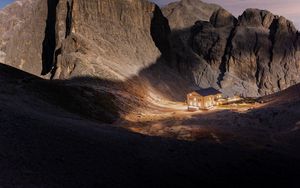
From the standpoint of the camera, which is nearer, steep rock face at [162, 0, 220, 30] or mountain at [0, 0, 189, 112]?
mountain at [0, 0, 189, 112]

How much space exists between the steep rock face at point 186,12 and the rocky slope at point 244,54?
8.50 metres

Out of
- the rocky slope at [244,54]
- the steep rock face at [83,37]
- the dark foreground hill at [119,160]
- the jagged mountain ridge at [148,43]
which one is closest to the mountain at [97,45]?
the steep rock face at [83,37]

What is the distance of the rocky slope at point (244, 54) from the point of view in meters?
139

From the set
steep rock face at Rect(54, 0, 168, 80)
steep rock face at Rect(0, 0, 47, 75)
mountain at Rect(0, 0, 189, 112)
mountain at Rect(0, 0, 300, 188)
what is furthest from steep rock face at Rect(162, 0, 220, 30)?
steep rock face at Rect(0, 0, 47, 75)

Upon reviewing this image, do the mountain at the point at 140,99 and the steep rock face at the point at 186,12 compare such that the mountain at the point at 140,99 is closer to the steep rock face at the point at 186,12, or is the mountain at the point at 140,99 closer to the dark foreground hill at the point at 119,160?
the dark foreground hill at the point at 119,160

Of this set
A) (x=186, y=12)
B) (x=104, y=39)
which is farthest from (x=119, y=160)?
(x=186, y=12)

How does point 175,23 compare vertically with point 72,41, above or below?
above

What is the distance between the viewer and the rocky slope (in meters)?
139

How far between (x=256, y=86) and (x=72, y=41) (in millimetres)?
80339

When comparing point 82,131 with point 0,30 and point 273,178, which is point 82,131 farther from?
point 0,30

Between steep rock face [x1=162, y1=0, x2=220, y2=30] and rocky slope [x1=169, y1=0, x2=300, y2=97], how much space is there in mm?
8504

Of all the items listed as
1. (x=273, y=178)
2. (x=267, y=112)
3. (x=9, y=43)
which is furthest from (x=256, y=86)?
(x=273, y=178)

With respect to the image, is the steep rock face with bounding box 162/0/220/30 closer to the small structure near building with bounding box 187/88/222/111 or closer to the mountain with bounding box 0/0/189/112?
Answer: the mountain with bounding box 0/0/189/112

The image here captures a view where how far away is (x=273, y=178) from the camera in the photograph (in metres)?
22.0
